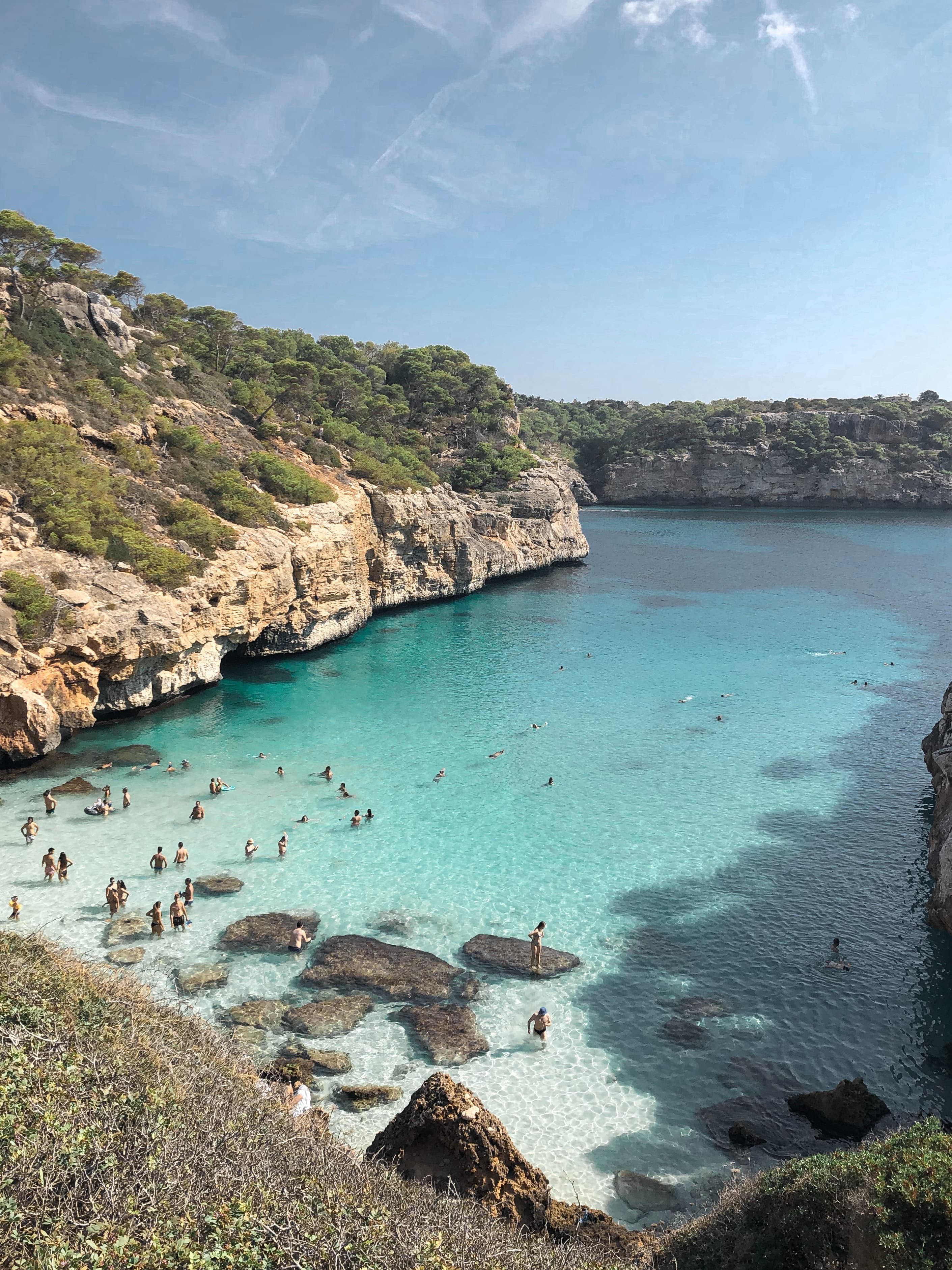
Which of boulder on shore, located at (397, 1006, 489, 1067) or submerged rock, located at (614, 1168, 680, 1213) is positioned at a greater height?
boulder on shore, located at (397, 1006, 489, 1067)

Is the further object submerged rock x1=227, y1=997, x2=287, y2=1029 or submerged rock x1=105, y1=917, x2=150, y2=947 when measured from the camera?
submerged rock x1=105, y1=917, x2=150, y2=947

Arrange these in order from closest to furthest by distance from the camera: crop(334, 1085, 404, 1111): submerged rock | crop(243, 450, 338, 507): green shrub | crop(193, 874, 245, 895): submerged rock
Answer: crop(334, 1085, 404, 1111): submerged rock, crop(193, 874, 245, 895): submerged rock, crop(243, 450, 338, 507): green shrub

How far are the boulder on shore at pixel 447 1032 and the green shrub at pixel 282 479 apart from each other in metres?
33.5

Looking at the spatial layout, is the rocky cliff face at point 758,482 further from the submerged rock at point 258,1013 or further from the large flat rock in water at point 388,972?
the submerged rock at point 258,1013

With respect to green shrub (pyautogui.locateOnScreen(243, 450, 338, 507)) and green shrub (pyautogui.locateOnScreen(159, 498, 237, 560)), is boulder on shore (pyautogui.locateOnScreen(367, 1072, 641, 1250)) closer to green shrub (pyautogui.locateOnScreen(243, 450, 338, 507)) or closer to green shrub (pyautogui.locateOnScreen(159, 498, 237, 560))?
green shrub (pyautogui.locateOnScreen(159, 498, 237, 560))

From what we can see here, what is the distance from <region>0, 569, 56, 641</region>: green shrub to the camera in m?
24.9

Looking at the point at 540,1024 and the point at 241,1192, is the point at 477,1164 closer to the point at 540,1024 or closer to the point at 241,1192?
the point at 241,1192

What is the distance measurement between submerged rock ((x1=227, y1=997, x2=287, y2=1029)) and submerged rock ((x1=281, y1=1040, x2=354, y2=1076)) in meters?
0.76

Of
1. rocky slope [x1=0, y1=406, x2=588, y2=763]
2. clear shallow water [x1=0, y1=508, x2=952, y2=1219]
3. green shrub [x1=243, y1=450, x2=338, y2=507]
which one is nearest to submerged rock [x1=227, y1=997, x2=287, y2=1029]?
clear shallow water [x1=0, y1=508, x2=952, y2=1219]

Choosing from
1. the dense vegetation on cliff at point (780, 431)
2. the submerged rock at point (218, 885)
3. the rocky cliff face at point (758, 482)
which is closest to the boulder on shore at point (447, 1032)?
the submerged rock at point (218, 885)

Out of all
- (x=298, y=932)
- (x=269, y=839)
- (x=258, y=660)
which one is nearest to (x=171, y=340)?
(x=258, y=660)

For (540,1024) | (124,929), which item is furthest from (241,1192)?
(124,929)

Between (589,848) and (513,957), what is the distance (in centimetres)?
564

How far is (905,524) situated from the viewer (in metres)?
99.6
